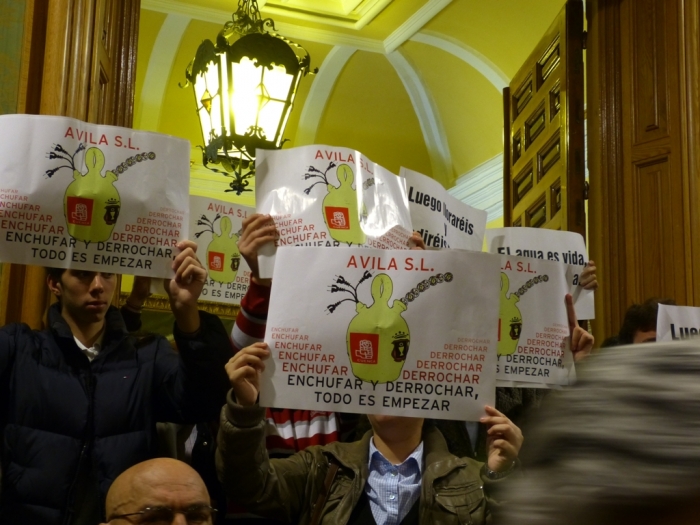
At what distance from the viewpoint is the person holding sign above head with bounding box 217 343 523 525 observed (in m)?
2.41

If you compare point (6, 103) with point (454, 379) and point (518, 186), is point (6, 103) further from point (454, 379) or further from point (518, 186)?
point (518, 186)

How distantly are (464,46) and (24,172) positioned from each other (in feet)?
21.6

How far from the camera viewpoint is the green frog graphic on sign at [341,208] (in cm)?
263

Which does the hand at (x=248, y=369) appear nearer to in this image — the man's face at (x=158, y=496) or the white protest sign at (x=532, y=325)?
the man's face at (x=158, y=496)

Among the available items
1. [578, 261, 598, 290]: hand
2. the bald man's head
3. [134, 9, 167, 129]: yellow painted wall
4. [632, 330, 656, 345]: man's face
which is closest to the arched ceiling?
[134, 9, 167, 129]: yellow painted wall

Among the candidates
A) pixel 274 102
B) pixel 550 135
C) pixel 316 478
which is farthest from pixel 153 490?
pixel 550 135

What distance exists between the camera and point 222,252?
3062 mm

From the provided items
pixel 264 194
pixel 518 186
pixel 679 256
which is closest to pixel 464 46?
pixel 518 186

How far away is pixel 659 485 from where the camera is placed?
1.70 ft

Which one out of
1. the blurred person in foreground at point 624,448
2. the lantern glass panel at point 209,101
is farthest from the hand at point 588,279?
the blurred person in foreground at point 624,448

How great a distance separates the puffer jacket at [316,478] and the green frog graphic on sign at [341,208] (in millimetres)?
535

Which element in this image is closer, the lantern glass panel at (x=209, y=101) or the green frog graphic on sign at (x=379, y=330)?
the green frog graphic on sign at (x=379, y=330)

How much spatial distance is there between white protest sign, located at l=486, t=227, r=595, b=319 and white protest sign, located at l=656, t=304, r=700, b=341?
9.8 inches

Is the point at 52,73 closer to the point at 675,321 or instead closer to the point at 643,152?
the point at 675,321
